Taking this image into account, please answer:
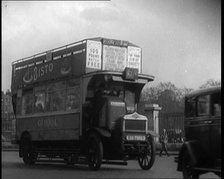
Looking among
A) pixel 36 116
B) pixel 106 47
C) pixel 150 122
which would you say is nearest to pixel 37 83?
pixel 36 116

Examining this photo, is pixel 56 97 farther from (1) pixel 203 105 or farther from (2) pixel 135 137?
(1) pixel 203 105

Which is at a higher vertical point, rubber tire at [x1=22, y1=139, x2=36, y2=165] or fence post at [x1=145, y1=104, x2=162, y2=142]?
fence post at [x1=145, y1=104, x2=162, y2=142]

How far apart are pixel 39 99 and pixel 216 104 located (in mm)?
6786

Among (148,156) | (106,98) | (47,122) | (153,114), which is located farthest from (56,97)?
(153,114)

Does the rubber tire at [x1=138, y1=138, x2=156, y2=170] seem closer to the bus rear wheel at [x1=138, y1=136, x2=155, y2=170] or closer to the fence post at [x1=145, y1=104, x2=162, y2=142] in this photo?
the bus rear wheel at [x1=138, y1=136, x2=155, y2=170]

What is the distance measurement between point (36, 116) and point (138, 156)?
138 inches

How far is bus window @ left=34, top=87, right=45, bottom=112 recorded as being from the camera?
44.8ft

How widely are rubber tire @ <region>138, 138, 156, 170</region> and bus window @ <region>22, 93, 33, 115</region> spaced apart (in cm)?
392

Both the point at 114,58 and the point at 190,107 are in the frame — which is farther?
the point at 114,58

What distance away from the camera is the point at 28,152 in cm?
1452

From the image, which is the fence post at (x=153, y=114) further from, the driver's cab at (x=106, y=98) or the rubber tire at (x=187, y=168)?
the rubber tire at (x=187, y=168)

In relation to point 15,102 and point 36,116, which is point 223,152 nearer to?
point 36,116

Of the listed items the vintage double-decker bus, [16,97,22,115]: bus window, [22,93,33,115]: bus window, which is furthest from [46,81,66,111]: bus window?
[16,97,22,115]: bus window

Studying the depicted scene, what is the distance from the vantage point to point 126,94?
1273 centimetres
